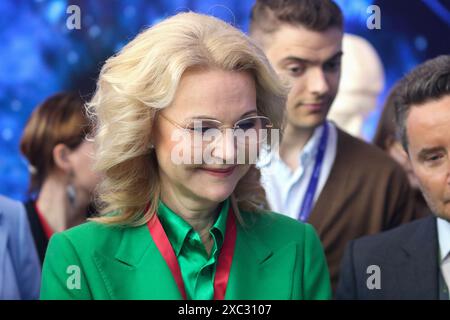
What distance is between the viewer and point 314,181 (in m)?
3.22

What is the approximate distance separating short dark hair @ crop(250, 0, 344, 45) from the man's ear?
3.43ft

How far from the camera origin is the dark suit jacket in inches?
104

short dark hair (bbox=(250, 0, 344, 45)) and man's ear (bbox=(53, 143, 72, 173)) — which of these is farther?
man's ear (bbox=(53, 143, 72, 173))

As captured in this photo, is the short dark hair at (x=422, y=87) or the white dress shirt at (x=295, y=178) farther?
the white dress shirt at (x=295, y=178)

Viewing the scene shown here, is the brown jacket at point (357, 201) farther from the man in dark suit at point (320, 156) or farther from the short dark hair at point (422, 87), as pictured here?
the short dark hair at point (422, 87)

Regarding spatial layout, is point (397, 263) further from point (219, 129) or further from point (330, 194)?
point (219, 129)

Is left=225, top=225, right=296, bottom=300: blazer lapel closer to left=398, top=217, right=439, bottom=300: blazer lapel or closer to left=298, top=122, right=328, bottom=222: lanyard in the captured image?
left=398, top=217, right=439, bottom=300: blazer lapel

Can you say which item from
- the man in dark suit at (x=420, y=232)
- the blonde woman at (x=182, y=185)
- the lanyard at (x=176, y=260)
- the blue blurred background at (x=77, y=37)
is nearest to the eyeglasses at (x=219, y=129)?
the blonde woman at (x=182, y=185)

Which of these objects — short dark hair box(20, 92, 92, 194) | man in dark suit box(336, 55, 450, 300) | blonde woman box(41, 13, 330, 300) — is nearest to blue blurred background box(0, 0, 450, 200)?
short dark hair box(20, 92, 92, 194)

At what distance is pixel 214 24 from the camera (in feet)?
7.16

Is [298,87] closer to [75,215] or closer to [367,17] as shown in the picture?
[367,17]

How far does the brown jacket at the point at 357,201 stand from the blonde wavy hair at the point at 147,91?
0.90 metres

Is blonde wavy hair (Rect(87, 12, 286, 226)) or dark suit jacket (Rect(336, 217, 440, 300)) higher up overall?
blonde wavy hair (Rect(87, 12, 286, 226))

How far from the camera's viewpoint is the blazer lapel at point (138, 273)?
214cm
